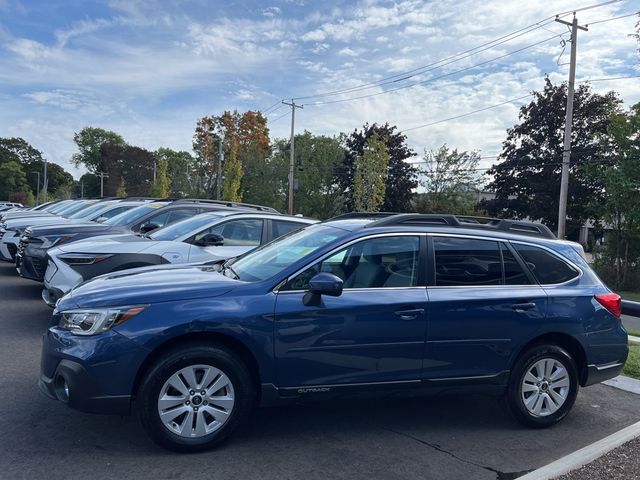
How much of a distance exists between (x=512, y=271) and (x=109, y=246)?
211 inches

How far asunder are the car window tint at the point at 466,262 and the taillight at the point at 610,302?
1.01m

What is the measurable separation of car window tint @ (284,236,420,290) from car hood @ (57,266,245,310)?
685 mm

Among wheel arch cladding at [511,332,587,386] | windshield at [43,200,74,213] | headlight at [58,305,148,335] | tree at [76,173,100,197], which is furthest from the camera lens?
tree at [76,173,100,197]

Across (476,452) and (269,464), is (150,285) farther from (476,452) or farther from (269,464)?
(476,452)

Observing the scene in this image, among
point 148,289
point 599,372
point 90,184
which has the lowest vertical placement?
point 599,372

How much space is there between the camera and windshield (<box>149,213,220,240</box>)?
27.8 ft

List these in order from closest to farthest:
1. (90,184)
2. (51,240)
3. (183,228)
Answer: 1. (183,228)
2. (51,240)
3. (90,184)

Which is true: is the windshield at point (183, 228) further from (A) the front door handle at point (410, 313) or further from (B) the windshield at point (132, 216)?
(A) the front door handle at point (410, 313)

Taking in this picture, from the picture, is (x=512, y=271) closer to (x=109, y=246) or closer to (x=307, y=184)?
(x=109, y=246)

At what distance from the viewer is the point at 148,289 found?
421 cm

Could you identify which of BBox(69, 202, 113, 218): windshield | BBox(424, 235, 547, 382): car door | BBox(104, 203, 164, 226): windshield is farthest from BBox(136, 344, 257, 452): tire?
BBox(69, 202, 113, 218): windshield

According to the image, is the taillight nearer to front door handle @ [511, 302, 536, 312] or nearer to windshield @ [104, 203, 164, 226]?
front door handle @ [511, 302, 536, 312]

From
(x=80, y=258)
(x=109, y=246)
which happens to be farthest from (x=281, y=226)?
(x=80, y=258)

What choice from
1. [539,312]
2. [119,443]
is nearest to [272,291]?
[119,443]
